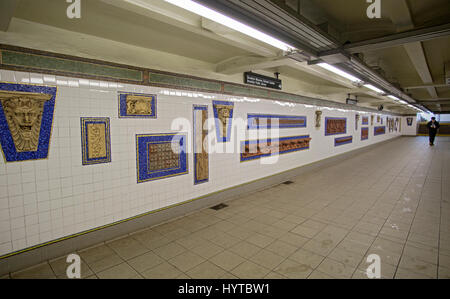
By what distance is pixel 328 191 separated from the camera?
17.8 feet

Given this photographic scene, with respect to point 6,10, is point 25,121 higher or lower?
lower

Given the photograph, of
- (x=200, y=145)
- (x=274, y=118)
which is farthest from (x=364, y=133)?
(x=200, y=145)

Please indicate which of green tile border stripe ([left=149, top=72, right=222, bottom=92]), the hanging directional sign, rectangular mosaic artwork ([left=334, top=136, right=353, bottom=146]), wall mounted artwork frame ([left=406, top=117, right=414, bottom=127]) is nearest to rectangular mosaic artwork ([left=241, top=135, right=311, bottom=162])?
the hanging directional sign

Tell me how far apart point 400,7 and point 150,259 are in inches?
154

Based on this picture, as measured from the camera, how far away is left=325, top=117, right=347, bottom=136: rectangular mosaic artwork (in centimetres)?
854

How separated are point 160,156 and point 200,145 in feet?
2.80

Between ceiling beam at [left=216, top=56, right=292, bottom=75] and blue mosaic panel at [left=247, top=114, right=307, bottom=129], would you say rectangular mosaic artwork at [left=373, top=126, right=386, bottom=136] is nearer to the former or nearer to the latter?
blue mosaic panel at [left=247, top=114, right=307, bottom=129]

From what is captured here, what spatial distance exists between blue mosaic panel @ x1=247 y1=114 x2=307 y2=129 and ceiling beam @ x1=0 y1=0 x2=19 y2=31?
4.06 meters

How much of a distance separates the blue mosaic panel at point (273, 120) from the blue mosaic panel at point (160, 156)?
1.99 metres

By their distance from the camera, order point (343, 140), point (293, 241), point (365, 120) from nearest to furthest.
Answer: point (293, 241), point (343, 140), point (365, 120)

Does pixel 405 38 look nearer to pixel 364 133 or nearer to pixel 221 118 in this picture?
pixel 221 118

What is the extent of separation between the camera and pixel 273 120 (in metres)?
5.96

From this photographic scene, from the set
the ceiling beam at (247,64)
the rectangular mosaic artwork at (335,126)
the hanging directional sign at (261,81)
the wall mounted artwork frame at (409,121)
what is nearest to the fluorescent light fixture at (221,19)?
the ceiling beam at (247,64)

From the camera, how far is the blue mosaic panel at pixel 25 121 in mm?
2373
